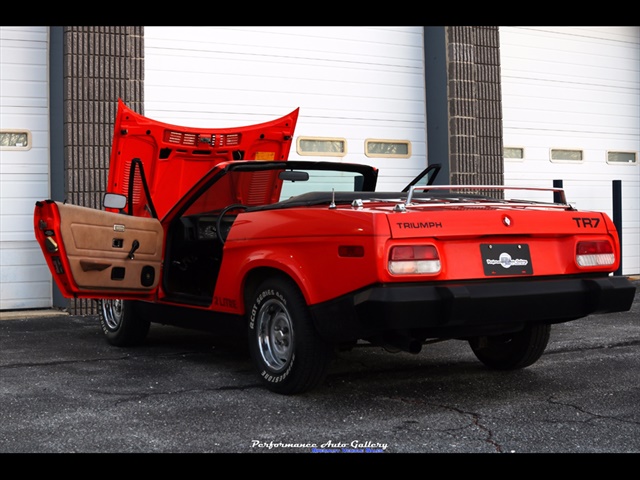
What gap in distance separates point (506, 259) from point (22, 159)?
6181mm

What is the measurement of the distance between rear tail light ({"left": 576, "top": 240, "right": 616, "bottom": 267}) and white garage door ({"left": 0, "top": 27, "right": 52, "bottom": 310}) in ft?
20.3

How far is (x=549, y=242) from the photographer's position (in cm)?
449

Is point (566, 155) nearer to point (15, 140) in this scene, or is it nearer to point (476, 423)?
point (15, 140)

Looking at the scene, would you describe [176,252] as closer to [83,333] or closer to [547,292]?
[83,333]

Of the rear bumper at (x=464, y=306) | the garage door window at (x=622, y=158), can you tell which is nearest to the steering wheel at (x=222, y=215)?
the rear bumper at (x=464, y=306)

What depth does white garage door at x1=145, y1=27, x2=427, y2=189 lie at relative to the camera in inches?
364

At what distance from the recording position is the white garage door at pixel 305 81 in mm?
9258

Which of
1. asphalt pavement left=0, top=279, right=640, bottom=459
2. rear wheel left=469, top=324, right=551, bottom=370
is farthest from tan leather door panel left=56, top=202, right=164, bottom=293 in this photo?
rear wheel left=469, top=324, right=551, bottom=370

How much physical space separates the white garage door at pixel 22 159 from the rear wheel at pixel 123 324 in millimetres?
2616

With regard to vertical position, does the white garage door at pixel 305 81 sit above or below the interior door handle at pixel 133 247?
above

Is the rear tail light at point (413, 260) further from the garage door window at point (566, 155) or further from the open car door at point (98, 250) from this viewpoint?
the garage door window at point (566, 155)

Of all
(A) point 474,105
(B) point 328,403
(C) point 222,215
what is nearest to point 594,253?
(B) point 328,403
